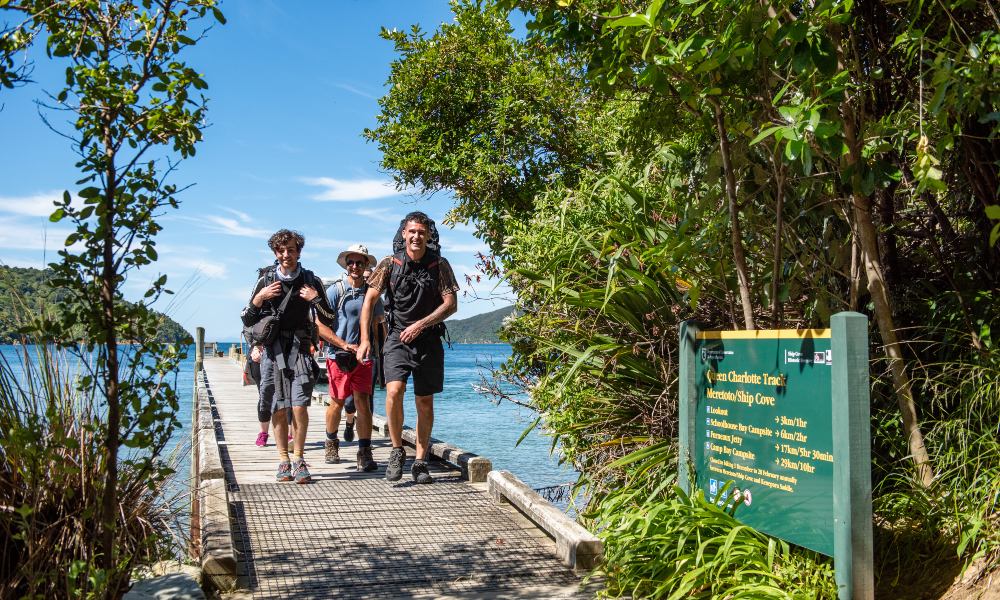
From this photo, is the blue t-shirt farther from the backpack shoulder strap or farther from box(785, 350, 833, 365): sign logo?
box(785, 350, 833, 365): sign logo

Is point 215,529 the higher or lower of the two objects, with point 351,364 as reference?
lower

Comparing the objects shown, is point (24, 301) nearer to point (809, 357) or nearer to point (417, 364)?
point (417, 364)

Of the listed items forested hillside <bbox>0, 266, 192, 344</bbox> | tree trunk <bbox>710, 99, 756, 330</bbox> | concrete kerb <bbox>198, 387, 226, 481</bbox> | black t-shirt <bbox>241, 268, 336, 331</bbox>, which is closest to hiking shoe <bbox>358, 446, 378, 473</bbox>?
concrete kerb <bbox>198, 387, 226, 481</bbox>

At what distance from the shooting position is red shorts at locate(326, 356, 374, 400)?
25.1 feet

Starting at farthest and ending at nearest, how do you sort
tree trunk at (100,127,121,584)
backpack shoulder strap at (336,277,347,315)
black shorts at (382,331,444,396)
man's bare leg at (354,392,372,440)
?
backpack shoulder strap at (336,277,347,315)
man's bare leg at (354,392,372,440)
black shorts at (382,331,444,396)
tree trunk at (100,127,121,584)

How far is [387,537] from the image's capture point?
5098 mm

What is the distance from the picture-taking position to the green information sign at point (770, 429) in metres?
3.58

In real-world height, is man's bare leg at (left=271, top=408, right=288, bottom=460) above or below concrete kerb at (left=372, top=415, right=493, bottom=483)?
above

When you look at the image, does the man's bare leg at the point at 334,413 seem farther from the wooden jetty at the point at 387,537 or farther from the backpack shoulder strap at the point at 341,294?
the backpack shoulder strap at the point at 341,294

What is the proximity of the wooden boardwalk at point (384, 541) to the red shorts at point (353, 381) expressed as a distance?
2.58 feet

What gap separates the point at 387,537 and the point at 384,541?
0.09 metres

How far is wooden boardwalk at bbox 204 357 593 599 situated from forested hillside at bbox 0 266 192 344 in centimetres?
145

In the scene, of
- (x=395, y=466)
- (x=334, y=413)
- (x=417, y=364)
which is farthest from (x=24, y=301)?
(x=334, y=413)

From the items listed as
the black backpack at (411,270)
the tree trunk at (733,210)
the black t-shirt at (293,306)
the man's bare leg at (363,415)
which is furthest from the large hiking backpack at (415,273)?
the tree trunk at (733,210)
